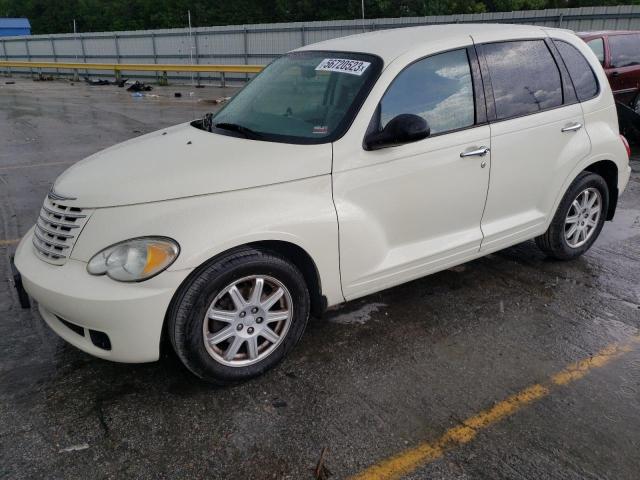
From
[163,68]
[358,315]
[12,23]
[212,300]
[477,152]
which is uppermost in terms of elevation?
[12,23]

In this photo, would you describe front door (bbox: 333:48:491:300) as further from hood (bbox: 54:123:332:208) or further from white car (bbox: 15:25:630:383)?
hood (bbox: 54:123:332:208)

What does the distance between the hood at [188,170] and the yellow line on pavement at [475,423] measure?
1.52 meters

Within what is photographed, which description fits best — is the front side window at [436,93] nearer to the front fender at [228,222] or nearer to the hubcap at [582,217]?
the front fender at [228,222]

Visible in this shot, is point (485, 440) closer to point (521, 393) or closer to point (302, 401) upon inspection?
point (521, 393)

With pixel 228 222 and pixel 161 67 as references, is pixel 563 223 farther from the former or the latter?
pixel 161 67

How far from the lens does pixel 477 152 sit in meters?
3.67

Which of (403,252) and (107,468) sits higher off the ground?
(403,252)

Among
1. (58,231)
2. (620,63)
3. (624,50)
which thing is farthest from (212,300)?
(624,50)

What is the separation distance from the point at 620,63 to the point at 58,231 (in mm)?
9744

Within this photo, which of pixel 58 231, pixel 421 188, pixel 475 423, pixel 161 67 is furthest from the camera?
pixel 161 67

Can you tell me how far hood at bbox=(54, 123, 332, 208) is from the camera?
2.91 m

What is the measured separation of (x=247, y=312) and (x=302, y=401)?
0.56 metres

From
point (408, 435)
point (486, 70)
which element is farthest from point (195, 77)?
point (408, 435)

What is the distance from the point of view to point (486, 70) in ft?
12.4
